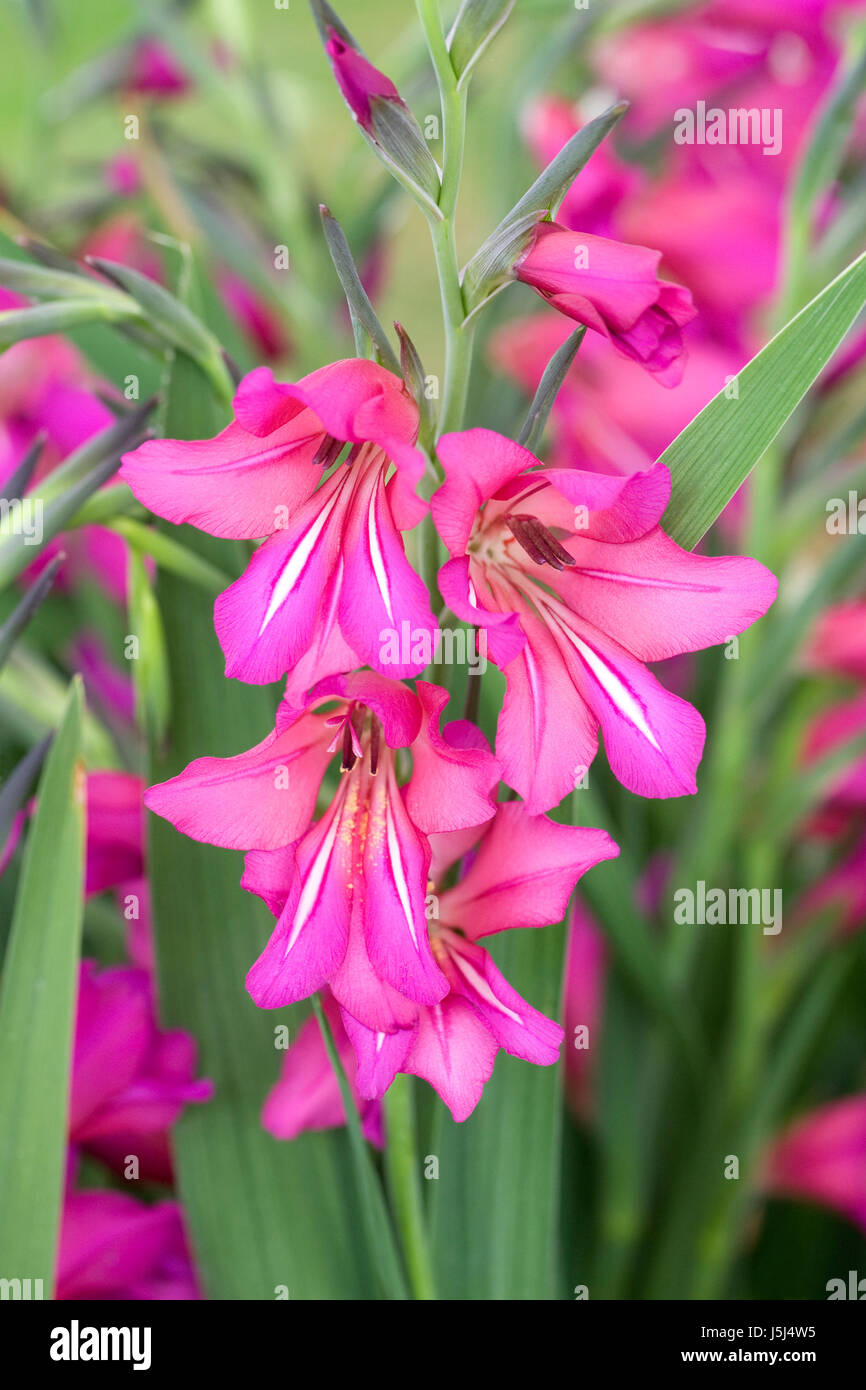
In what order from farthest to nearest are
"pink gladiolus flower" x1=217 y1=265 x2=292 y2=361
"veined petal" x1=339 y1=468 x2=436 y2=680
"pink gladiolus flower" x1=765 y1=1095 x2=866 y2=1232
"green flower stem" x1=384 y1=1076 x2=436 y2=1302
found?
"pink gladiolus flower" x1=217 y1=265 x2=292 y2=361 → "pink gladiolus flower" x1=765 y1=1095 x2=866 y2=1232 → "green flower stem" x1=384 y1=1076 x2=436 y2=1302 → "veined petal" x1=339 y1=468 x2=436 y2=680

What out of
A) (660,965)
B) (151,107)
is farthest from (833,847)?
(151,107)

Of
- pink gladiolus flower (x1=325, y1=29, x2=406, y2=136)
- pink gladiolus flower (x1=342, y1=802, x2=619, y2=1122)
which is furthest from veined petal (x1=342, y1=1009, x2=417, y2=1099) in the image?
pink gladiolus flower (x1=325, y1=29, x2=406, y2=136)

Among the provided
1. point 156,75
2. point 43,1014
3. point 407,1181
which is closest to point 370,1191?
point 407,1181

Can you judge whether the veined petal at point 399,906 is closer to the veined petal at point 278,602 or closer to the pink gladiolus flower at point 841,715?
the veined petal at point 278,602

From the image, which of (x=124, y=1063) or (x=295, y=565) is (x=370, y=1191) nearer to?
(x=124, y=1063)

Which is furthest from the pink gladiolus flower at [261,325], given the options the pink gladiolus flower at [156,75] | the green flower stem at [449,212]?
the green flower stem at [449,212]

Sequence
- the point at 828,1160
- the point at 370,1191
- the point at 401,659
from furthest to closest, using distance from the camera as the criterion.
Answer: the point at 828,1160 → the point at 370,1191 → the point at 401,659

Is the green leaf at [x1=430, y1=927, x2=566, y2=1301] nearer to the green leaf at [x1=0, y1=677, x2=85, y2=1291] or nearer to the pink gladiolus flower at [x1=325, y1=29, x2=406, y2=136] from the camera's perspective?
the green leaf at [x1=0, y1=677, x2=85, y2=1291]
